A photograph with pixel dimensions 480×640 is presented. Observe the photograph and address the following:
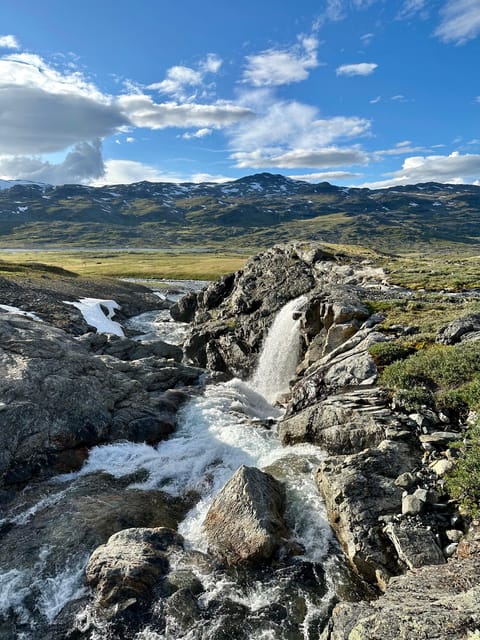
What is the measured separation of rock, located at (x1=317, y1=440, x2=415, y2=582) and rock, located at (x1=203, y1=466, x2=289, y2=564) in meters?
2.62

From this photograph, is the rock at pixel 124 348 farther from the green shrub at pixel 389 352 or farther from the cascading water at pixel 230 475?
the green shrub at pixel 389 352

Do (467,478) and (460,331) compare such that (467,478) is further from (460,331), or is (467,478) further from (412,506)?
(460,331)

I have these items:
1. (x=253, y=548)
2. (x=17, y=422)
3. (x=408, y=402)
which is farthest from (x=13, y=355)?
(x=408, y=402)

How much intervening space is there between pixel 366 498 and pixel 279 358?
82.9 feet

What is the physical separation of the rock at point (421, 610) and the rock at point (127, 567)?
7.04m

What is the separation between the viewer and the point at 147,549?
16.8 metres

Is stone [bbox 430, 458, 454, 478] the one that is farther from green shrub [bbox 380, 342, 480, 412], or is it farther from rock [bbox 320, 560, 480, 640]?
rock [bbox 320, 560, 480, 640]

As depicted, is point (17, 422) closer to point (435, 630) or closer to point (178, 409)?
point (178, 409)

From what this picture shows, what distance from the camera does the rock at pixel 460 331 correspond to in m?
27.3

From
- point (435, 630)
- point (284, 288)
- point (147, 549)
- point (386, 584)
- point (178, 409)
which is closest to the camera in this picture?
point (435, 630)

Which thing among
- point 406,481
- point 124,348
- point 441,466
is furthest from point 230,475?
point 124,348

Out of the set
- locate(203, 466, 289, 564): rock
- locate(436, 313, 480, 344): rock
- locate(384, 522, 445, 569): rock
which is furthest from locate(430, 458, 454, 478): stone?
locate(436, 313, 480, 344): rock

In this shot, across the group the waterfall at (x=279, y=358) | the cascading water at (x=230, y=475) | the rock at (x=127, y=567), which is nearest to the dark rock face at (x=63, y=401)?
the cascading water at (x=230, y=475)

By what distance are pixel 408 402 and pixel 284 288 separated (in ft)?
107
